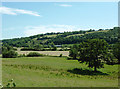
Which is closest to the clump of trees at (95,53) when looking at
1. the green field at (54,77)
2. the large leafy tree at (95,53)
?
the large leafy tree at (95,53)

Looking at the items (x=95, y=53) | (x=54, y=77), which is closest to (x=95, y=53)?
(x=95, y=53)

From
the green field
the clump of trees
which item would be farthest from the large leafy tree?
the green field

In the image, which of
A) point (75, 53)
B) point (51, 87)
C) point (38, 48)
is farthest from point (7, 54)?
point (51, 87)

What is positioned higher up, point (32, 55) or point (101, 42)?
point (101, 42)

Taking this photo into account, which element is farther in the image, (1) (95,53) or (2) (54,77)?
(1) (95,53)

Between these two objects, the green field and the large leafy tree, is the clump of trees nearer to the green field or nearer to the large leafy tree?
the large leafy tree

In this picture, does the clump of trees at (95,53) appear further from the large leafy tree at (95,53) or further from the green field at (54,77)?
the green field at (54,77)

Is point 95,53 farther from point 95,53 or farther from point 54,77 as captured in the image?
point 54,77

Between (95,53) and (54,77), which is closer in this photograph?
(54,77)

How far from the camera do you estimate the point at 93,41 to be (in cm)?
4903

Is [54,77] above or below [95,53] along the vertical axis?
below

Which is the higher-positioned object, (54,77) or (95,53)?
(95,53)

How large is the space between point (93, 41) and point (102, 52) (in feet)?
14.7

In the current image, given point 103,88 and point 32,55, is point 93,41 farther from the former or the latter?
point 32,55
